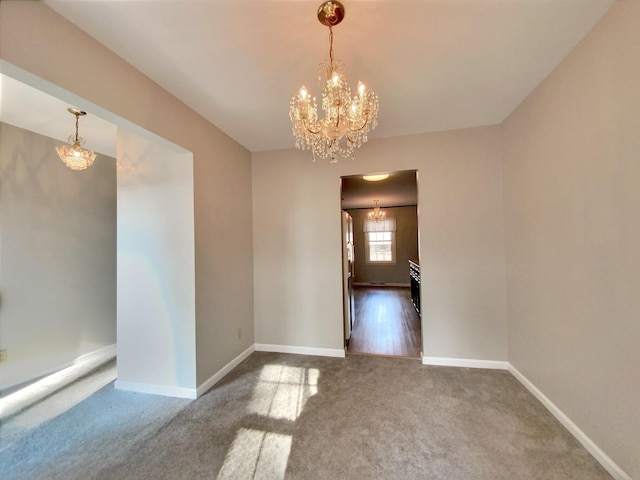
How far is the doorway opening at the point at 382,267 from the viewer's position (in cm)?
354

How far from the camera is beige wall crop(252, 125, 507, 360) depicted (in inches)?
109

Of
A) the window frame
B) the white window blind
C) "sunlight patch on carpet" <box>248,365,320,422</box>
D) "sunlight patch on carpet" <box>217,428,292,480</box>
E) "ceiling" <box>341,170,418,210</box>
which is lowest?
"sunlight patch on carpet" <box>248,365,320,422</box>

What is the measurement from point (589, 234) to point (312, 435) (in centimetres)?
230

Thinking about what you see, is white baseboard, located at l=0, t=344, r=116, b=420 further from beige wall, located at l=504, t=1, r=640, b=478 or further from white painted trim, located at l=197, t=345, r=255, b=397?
beige wall, located at l=504, t=1, r=640, b=478

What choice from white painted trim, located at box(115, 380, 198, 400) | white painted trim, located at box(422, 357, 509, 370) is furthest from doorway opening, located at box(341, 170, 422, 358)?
white painted trim, located at box(115, 380, 198, 400)

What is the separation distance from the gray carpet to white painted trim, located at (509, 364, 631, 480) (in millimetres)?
37

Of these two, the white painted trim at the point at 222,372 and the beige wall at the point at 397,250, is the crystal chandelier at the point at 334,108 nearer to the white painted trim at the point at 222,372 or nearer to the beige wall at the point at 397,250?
the white painted trim at the point at 222,372

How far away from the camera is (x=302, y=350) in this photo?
3.24m

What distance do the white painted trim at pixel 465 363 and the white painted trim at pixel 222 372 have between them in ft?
7.01

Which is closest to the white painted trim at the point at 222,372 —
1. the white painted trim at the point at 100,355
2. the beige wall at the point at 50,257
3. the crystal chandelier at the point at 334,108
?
the white painted trim at the point at 100,355

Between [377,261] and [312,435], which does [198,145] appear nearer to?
[312,435]

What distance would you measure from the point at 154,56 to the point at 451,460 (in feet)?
10.7

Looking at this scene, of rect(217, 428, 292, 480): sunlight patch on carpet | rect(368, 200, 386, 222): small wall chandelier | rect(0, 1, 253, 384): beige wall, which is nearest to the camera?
rect(0, 1, 253, 384): beige wall

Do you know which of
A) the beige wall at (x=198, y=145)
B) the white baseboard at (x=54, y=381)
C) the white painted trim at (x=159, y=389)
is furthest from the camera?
the white painted trim at (x=159, y=389)
